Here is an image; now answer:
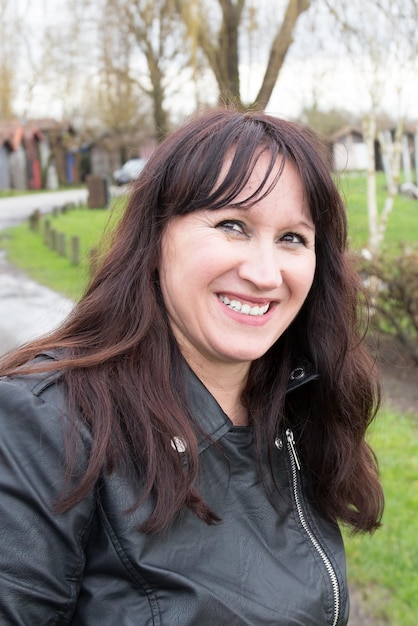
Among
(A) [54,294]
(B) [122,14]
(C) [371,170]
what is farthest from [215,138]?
(A) [54,294]

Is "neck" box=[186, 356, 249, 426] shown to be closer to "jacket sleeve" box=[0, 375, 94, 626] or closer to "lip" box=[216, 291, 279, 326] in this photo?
"lip" box=[216, 291, 279, 326]

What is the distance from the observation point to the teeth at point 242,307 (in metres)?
1.77

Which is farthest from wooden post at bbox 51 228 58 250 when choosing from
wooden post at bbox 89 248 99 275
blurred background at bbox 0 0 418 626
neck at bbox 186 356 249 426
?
neck at bbox 186 356 249 426

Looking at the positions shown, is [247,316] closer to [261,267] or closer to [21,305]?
[261,267]

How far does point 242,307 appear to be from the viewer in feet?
5.86

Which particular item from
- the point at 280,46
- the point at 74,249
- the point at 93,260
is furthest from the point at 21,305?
the point at 93,260

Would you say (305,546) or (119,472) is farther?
(305,546)

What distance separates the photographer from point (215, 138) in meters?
1.76

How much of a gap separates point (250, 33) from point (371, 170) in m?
2.55

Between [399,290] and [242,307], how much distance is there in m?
5.63

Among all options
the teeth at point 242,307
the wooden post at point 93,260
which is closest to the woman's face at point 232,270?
the teeth at point 242,307

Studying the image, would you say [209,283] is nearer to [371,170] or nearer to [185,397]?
[185,397]

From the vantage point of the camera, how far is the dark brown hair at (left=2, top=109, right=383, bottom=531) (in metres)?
1.61

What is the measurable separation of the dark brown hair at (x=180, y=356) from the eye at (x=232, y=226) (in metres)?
0.04
